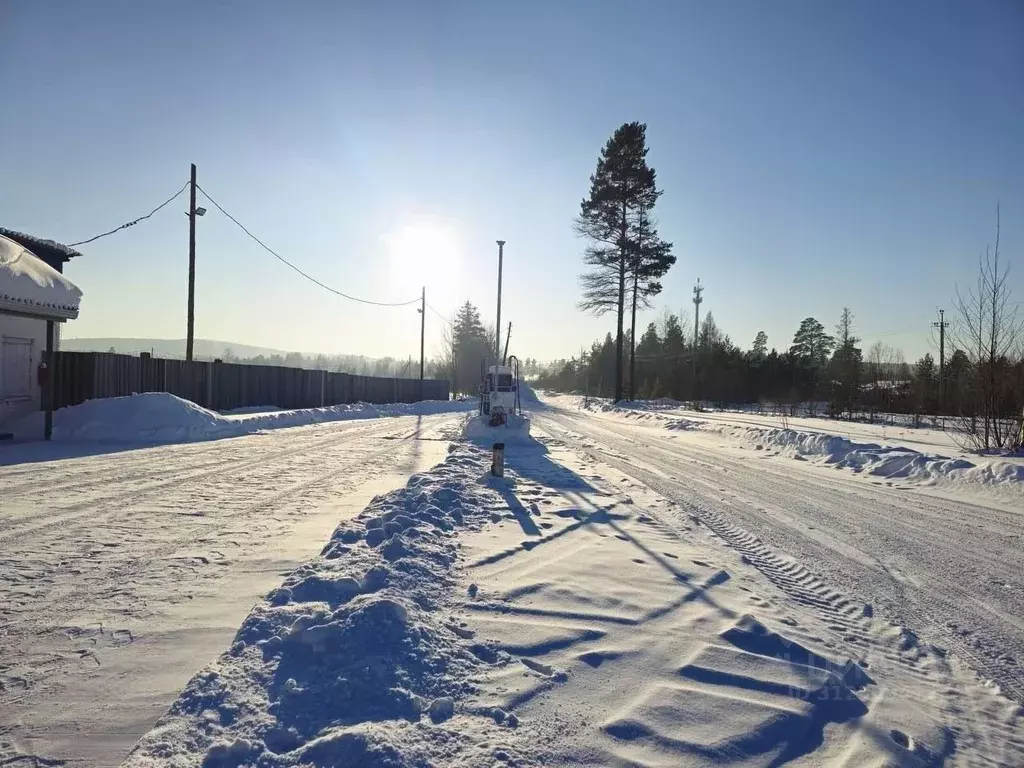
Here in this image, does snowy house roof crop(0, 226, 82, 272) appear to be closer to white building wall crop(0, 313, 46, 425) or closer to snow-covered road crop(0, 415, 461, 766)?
white building wall crop(0, 313, 46, 425)

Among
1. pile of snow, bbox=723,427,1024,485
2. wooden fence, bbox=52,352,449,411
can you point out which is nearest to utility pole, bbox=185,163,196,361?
wooden fence, bbox=52,352,449,411

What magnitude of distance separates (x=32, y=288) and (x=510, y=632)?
1494cm

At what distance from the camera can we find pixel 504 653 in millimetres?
3461

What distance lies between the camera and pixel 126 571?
4.71 metres

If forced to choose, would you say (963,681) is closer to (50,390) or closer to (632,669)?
(632,669)

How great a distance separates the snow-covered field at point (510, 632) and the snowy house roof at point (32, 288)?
750 cm

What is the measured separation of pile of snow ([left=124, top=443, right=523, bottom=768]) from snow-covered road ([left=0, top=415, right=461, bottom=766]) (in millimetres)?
273

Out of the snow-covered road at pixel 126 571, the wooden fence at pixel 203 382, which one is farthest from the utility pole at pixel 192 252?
the snow-covered road at pixel 126 571

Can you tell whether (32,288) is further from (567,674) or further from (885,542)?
(885,542)

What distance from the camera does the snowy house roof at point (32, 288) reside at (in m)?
12.2

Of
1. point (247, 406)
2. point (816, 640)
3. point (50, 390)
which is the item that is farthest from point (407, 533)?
point (247, 406)

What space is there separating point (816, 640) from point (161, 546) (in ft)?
19.2

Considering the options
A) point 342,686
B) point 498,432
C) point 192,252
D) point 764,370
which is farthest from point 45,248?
point 764,370

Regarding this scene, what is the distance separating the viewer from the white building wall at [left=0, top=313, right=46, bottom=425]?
13.3 meters
